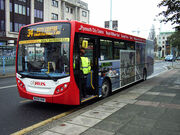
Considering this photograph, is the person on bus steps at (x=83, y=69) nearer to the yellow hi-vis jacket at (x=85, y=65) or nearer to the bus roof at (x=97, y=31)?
the yellow hi-vis jacket at (x=85, y=65)

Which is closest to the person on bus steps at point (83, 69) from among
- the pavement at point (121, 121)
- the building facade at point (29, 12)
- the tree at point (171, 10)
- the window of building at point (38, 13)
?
the pavement at point (121, 121)

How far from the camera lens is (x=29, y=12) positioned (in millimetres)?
36531

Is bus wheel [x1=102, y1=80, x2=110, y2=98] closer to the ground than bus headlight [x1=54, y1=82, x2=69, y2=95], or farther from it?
closer to the ground

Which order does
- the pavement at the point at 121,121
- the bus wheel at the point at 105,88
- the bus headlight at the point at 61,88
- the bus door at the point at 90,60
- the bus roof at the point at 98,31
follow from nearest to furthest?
the pavement at the point at 121,121 → the bus headlight at the point at 61,88 → the bus door at the point at 90,60 → the bus roof at the point at 98,31 → the bus wheel at the point at 105,88

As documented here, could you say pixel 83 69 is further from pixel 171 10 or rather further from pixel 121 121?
pixel 171 10

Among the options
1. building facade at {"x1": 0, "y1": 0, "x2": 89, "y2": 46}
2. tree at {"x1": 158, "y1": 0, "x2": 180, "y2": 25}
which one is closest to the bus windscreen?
tree at {"x1": 158, "y1": 0, "x2": 180, "y2": 25}

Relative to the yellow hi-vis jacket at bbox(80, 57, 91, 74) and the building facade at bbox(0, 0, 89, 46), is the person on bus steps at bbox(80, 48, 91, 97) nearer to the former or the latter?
the yellow hi-vis jacket at bbox(80, 57, 91, 74)

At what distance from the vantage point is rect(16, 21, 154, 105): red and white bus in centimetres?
575

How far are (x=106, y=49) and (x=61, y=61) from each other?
103 inches

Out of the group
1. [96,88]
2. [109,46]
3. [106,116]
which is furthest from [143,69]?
[106,116]

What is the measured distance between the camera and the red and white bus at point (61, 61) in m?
5.75

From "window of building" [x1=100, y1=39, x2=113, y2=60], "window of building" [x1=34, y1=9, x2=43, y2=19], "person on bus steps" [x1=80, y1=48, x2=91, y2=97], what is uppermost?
"window of building" [x1=34, y1=9, x2=43, y2=19]

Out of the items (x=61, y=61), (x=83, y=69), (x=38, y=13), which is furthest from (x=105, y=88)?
(x=38, y=13)

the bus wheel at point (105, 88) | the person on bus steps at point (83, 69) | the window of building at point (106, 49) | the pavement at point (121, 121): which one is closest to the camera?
the pavement at point (121, 121)
